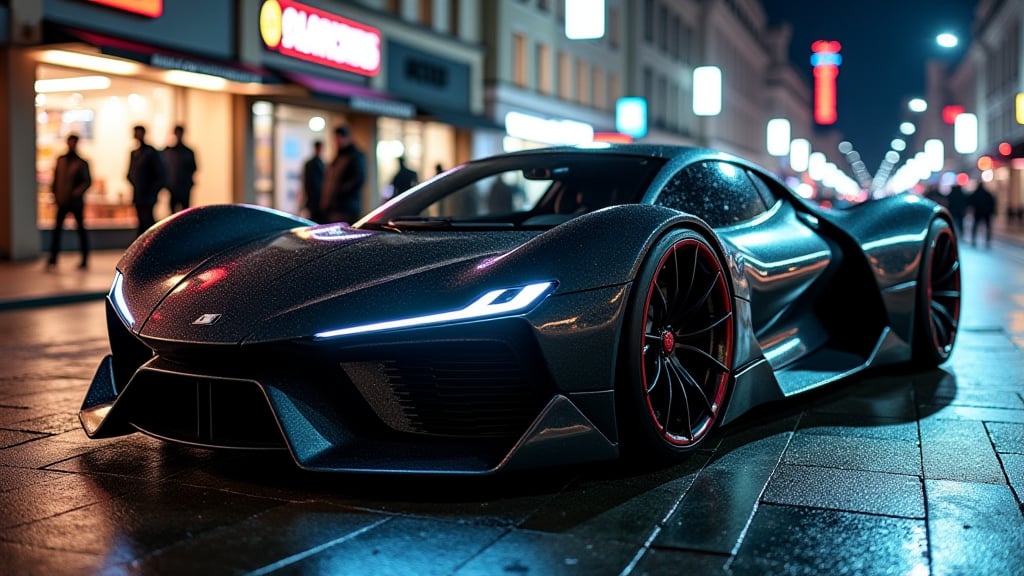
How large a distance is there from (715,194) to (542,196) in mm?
802

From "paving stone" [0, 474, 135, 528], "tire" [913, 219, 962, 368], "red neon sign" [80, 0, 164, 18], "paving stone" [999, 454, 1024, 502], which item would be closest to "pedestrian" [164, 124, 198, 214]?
"red neon sign" [80, 0, 164, 18]

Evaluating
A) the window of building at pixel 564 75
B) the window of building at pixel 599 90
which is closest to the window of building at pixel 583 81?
the window of building at pixel 599 90

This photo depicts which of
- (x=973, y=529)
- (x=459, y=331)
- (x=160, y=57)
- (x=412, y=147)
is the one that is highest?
(x=160, y=57)

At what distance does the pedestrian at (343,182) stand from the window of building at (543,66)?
23.4 meters

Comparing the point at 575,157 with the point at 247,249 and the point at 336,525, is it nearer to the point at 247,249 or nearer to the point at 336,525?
the point at 247,249

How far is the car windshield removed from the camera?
4.52 metres

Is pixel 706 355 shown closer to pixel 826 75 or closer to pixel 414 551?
pixel 414 551

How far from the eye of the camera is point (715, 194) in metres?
4.92

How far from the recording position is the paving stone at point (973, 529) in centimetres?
282

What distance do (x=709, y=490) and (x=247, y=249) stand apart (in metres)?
1.87

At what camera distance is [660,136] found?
171 ft

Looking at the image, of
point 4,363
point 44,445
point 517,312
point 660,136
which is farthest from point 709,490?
point 660,136

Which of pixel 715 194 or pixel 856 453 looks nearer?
pixel 856 453

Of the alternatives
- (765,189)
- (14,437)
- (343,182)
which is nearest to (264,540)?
(14,437)
